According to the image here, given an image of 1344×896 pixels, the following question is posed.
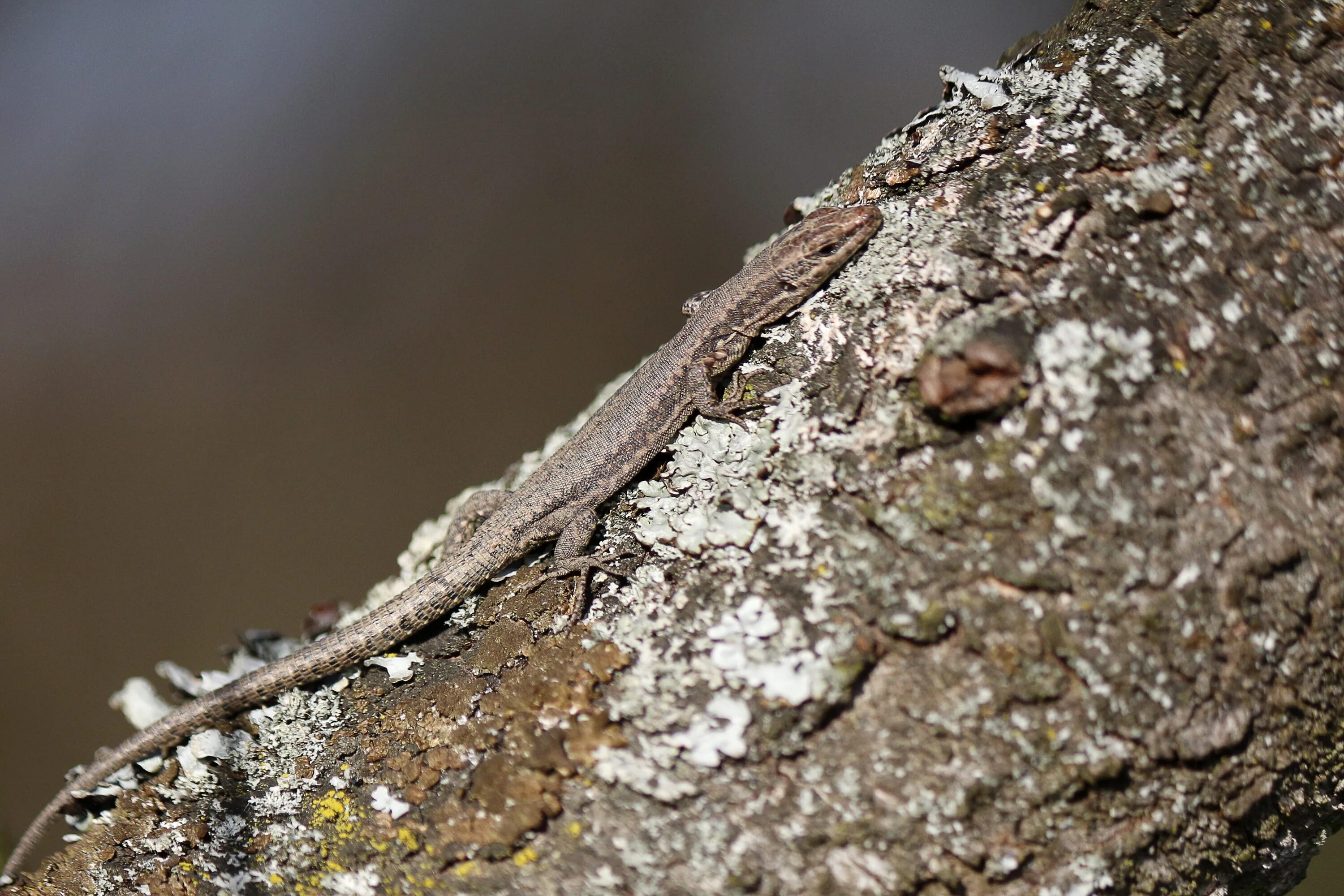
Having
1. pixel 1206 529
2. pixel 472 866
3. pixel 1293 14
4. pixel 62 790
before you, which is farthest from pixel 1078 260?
pixel 62 790

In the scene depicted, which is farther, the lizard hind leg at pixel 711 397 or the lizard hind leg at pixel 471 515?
the lizard hind leg at pixel 471 515

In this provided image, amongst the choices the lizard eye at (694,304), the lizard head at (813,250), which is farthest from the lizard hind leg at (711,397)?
the lizard eye at (694,304)

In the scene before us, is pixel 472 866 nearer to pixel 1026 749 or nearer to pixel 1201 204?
pixel 1026 749

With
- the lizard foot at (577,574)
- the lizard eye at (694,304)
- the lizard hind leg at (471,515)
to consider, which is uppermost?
the lizard eye at (694,304)

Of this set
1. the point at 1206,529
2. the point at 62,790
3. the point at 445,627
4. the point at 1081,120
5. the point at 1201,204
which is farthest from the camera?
the point at 62,790

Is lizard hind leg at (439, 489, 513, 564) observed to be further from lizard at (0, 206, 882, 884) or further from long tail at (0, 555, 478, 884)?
long tail at (0, 555, 478, 884)

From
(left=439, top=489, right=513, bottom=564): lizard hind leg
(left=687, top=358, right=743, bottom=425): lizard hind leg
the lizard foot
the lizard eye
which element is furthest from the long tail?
the lizard eye

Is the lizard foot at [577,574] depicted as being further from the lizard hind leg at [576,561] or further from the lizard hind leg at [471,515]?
the lizard hind leg at [471,515]

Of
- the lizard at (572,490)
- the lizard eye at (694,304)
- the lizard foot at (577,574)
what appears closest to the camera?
the lizard foot at (577,574)
